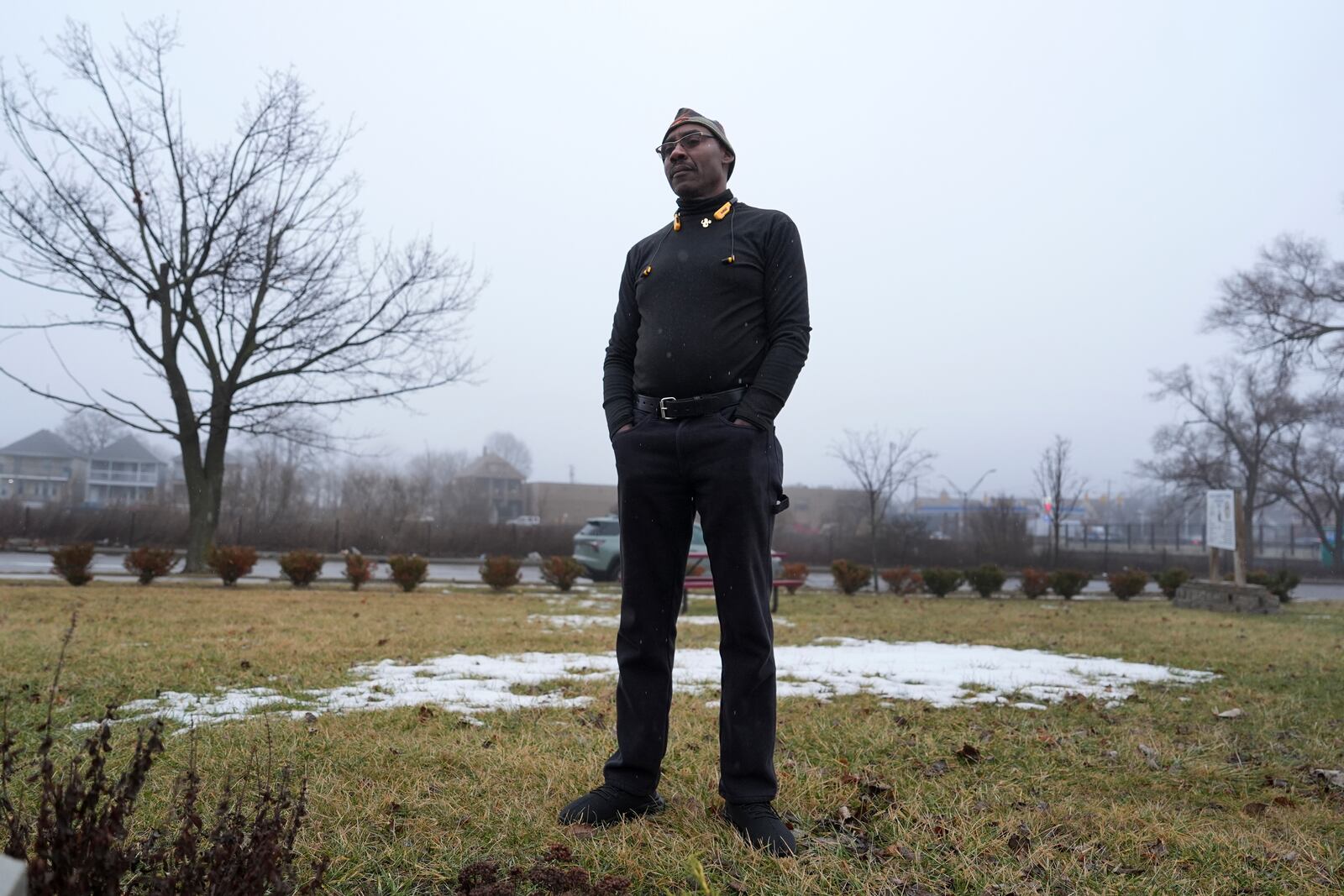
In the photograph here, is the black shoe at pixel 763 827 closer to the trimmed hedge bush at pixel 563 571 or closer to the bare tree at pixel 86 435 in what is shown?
the trimmed hedge bush at pixel 563 571

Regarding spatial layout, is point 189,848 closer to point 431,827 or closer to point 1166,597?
point 431,827

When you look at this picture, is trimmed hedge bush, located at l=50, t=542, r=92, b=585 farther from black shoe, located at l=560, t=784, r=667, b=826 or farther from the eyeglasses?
the eyeglasses

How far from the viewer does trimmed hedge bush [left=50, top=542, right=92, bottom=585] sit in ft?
42.9

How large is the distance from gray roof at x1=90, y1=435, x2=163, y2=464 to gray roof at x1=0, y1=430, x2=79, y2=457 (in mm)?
1899

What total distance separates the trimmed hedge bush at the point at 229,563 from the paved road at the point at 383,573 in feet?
5.85

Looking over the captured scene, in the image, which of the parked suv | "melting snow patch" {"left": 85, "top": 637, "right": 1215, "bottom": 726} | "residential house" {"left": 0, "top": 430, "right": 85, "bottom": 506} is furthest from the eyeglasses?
"residential house" {"left": 0, "top": 430, "right": 85, "bottom": 506}

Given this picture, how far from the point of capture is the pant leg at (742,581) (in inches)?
101

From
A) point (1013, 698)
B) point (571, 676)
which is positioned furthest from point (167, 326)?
point (1013, 698)

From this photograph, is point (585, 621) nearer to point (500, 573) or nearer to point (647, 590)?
point (500, 573)

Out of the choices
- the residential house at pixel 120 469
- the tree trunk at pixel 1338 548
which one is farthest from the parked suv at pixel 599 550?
the residential house at pixel 120 469

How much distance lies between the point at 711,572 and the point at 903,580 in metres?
16.9

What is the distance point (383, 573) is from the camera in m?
22.0

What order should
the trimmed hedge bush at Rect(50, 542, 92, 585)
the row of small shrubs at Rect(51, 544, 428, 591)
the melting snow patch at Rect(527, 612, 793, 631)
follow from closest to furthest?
the melting snow patch at Rect(527, 612, 793, 631)
the trimmed hedge bush at Rect(50, 542, 92, 585)
the row of small shrubs at Rect(51, 544, 428, 591)

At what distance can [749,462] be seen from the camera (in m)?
2.57
